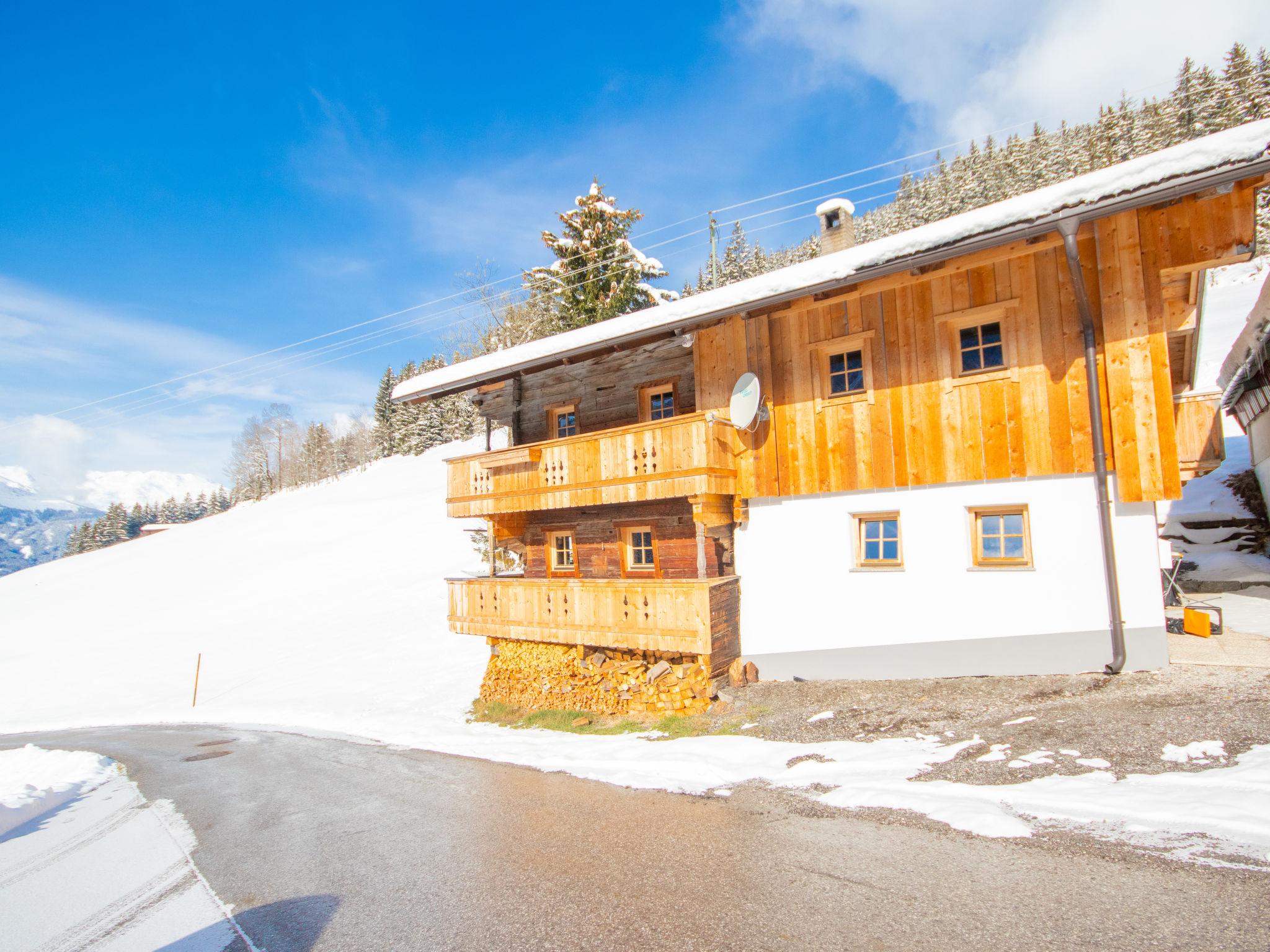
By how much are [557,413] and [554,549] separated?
3.64 m

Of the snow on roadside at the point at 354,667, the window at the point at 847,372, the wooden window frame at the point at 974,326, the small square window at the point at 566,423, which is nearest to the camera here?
the snow on roadside at the point at 354,667

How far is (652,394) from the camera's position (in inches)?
599

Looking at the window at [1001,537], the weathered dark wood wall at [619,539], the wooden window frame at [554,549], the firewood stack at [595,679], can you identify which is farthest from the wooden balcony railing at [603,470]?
the window at [1001,537]

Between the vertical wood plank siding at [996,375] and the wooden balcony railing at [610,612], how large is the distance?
2369 millimetres

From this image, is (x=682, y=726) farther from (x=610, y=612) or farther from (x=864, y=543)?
(x=864, y=543)

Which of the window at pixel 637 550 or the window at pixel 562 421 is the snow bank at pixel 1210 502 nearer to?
the window at pixel 637 550

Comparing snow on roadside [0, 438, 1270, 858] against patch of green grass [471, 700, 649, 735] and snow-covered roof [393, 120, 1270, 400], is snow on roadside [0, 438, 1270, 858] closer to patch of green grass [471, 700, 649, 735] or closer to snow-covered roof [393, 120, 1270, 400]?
patch of green grass [471, 700, 649, 735]

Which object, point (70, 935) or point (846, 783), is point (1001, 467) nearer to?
point (846, 783)

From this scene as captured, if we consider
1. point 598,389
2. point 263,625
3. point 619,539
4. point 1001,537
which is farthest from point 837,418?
point 263,625

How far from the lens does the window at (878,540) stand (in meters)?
11.1

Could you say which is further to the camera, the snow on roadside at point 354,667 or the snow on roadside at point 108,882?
the snow on roadside at point 354,667

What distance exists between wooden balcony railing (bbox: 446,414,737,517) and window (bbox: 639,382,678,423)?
1657mm

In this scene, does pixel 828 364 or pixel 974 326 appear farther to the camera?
pixel 828 364

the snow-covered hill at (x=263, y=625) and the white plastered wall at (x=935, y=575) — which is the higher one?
the white plastered wall at (x=935, y=575)
